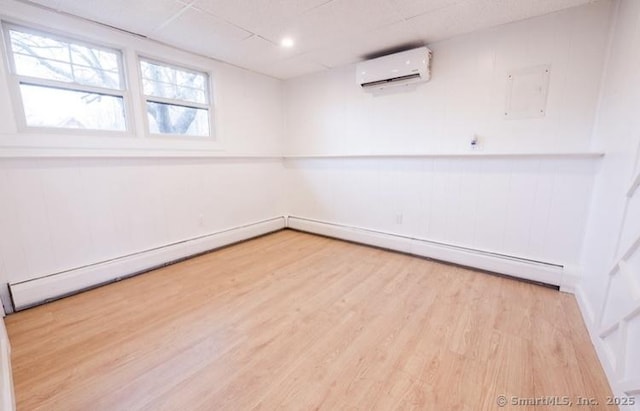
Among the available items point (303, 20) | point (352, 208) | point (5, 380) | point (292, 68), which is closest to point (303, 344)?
point (5, 380)

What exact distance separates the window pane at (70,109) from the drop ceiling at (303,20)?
0.63m

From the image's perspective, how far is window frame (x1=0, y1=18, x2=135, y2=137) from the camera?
6.41 ft

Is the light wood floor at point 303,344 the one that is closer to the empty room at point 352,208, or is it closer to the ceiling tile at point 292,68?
the empty room at point 352,208

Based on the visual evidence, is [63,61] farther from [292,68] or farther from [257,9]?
[292,68]

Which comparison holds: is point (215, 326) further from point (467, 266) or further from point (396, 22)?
point (396, 22)

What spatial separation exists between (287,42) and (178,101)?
137 cm

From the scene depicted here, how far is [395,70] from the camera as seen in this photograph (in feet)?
9.30

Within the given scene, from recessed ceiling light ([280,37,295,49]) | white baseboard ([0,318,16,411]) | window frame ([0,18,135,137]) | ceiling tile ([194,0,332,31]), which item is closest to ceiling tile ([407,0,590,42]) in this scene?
ceiling tile ([194,0,332,31])

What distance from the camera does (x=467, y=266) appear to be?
2.73 metres

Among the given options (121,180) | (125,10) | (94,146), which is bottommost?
(121,180)

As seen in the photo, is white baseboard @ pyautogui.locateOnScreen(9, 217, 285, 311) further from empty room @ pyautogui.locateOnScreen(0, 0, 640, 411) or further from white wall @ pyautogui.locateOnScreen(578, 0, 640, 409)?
white wall @ pyautogui.locateOnScreen(578, 0, 640, 409)

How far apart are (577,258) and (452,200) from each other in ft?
3.57

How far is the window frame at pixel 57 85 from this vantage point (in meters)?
1.95

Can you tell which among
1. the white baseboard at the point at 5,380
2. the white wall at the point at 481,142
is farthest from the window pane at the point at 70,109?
the white wall at the point at 481,142
